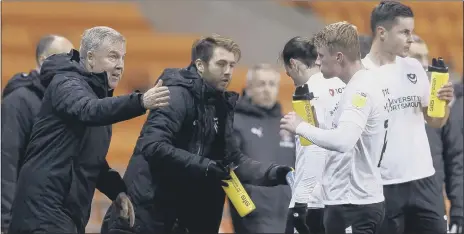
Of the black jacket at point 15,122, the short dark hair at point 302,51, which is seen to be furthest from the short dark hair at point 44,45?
the short dark hair at point 302,51

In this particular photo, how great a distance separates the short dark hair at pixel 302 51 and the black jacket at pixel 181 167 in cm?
50

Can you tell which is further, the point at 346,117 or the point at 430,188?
the point at 430,188

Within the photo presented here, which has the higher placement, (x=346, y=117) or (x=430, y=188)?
(x=346, y=117)

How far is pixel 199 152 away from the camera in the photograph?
21.4 ft

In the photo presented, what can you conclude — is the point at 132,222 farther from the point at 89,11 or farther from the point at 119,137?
the point at 89,11

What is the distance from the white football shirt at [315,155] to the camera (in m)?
6.58

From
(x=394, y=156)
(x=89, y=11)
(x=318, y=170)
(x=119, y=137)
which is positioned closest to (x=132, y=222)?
(x=318, y=170)

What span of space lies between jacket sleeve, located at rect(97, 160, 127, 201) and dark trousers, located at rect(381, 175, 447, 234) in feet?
5.41

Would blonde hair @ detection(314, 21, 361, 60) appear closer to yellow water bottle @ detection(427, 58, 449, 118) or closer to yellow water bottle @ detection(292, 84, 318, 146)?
yellow water bottle @ detection(292, 84, 318, 146)

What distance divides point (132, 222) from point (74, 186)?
52cm

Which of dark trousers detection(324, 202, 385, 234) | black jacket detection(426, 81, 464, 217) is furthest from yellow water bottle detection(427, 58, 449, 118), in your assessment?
black jacket detection(426, 81, 464, 217)

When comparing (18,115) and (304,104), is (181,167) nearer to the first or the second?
(304,104)

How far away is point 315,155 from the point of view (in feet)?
21.6

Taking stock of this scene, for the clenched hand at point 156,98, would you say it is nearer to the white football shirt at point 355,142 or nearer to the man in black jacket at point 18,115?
the white football shirt at point 355,142
